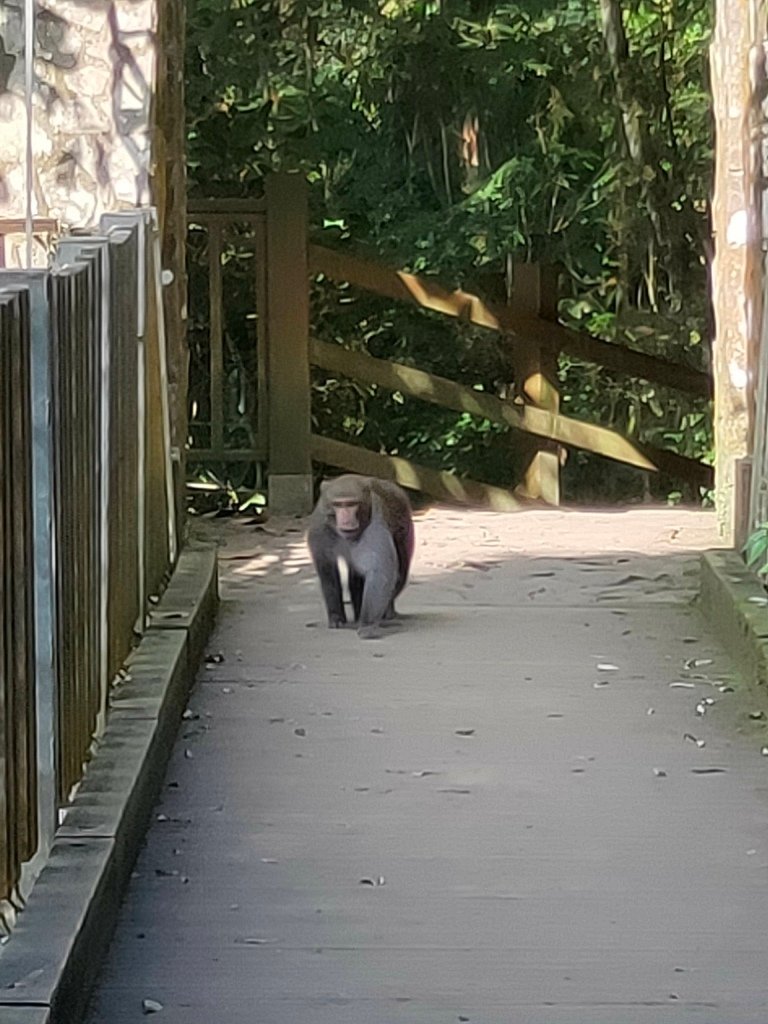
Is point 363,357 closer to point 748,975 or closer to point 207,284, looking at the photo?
point 207,284

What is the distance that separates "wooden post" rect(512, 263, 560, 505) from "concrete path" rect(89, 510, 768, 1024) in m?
3.51

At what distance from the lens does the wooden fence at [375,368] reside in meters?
11.1

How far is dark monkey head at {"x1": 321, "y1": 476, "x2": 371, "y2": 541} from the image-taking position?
7762 millimetres

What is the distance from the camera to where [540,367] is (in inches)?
469

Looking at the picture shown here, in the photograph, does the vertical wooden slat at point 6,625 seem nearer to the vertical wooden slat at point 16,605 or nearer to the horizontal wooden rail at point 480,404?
the vertical wooden slat at point 16,605

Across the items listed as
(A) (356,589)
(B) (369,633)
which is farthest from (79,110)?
(B) (369,633)

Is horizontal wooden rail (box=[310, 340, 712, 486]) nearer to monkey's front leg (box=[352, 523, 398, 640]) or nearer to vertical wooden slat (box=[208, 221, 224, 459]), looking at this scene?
vertical wooden slat (box=[208, 221, 224, 459])

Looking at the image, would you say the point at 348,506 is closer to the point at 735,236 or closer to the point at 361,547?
the point at 361,547

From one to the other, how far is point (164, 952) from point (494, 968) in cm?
71

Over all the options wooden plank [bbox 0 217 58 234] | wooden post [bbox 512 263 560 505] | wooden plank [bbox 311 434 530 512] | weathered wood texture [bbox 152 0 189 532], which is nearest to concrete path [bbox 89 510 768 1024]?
weathered wood texture [bbox 152 0 189 532]

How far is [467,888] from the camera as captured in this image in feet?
15.5

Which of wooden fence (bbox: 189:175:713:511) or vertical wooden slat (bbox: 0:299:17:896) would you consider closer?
vertical wooden slat (bbox: 0:299:17:896)

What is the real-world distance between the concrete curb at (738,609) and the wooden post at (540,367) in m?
3.49

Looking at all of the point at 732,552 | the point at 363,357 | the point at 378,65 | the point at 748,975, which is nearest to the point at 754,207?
the point at 732,552
